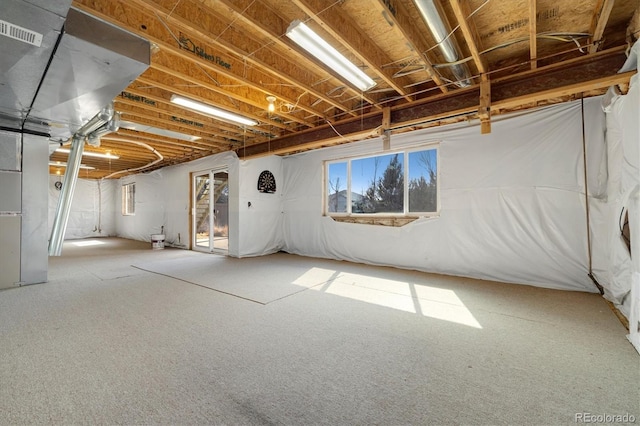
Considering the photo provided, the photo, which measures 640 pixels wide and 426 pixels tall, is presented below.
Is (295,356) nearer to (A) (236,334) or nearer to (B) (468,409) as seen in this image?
(A) (236,334)

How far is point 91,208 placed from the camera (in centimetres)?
1005

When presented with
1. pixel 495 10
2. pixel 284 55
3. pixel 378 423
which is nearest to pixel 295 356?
pixel 378 423

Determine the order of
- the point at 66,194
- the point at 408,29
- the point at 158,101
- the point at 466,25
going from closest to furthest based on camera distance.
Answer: the point at 466,25
the point at 408,29
the point at 158,101
the point at 66,194

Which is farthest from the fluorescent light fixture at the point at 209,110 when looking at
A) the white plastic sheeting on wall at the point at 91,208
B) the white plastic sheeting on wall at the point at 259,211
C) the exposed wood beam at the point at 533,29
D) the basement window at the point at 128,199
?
the white plastic sheeting on wall at the point at 91,208

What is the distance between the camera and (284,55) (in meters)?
2.90

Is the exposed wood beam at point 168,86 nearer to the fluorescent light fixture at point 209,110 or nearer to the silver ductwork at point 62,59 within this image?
the fluorescent light fixture at point 209,110

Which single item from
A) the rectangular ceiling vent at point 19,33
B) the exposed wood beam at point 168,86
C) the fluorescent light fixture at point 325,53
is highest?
the exposed wood beam at point 168,86

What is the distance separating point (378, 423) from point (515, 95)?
3474mm

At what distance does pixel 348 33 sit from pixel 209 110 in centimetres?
224

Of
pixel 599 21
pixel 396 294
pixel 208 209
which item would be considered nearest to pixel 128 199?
pixel 208 209

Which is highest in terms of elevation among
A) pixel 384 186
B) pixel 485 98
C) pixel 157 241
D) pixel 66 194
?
pixel 485 98

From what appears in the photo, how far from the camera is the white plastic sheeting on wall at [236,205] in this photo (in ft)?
19.5

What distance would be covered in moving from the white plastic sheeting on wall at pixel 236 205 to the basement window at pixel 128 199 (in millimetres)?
2487

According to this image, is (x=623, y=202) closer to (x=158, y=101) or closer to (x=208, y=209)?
(x=158, y=101)
